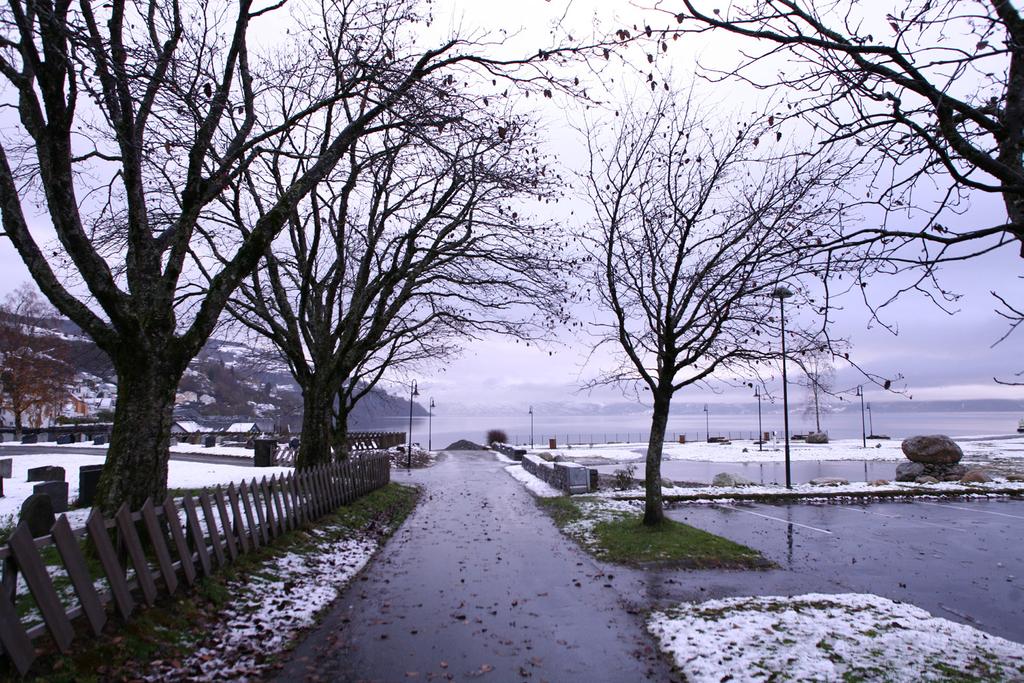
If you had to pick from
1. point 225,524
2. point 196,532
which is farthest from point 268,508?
point 196,532

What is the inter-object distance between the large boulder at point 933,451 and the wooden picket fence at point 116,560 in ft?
90.7

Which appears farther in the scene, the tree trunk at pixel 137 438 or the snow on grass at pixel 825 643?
the tree trunk at pixel 137 438

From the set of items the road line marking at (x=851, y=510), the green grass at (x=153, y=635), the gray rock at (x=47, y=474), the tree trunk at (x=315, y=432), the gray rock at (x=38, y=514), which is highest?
the tree trunk at (x=315, y=432)

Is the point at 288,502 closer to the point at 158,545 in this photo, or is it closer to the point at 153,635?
the point at 158,545

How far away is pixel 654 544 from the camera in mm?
11391

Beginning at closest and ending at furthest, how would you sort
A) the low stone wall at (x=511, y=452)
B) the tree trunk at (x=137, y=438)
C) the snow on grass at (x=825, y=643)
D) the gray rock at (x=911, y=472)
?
the snow on grass at (x=825, y=643) < the tree trunk at (x=137, y=438) < the gray rock at (x=911, y=472) < the low stone wall at (x=511, y=452)

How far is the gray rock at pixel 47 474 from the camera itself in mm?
16938

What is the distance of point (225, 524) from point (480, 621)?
374 centimetres

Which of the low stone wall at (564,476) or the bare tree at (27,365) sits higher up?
the bare tree at (27,365)

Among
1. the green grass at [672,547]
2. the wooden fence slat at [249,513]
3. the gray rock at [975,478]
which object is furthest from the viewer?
the gray rock at [975,478]

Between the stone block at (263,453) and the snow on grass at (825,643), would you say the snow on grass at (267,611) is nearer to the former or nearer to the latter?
the snow on grass at (825,643)

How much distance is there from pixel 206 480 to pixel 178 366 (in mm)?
12778

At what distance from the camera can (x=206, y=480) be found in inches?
762

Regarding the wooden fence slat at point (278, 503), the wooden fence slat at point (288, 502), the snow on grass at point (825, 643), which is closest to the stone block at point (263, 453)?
the wooden fence slat at point (288, 502)
